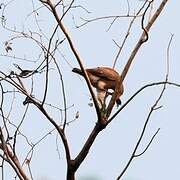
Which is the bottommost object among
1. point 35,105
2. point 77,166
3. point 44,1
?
point 77,166

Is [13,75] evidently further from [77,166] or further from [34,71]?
[77,166]

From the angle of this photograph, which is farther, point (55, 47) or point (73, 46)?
point (55, 47)

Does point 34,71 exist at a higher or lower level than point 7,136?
higher

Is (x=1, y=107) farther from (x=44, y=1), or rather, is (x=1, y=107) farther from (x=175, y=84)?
(x=175, y=84)

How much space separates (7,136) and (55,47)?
0.52 m

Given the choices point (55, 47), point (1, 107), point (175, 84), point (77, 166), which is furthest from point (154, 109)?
point (1, 107)

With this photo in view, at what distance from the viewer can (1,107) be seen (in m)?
2.59

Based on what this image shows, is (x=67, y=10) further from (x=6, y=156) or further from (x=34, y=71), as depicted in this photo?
(x=6, y=156)

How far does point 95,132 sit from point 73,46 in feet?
1.36

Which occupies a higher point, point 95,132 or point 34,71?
point 34,71

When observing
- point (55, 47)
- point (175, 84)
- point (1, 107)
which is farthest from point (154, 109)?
point (1, 107)

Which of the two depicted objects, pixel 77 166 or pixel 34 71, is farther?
pixel 34 71

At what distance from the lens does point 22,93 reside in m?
2.50

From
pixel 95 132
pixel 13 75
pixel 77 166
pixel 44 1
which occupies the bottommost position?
pixel 77 166
